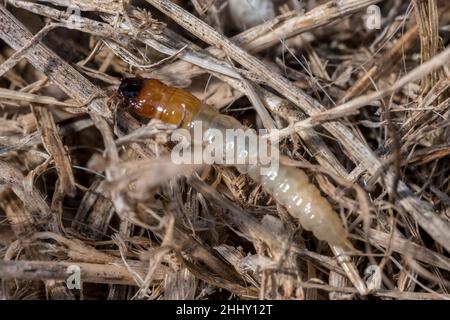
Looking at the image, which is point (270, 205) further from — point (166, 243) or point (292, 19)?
point (292, 19)

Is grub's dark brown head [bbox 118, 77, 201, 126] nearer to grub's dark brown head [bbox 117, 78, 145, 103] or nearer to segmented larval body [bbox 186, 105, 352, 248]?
grub's dark brown head [bbox 117, 78, 145, 103]

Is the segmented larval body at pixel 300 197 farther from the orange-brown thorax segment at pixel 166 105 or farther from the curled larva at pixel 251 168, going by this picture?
the orange-brown thorax segment at pixel 166 105

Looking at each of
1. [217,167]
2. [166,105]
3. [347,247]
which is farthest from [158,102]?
[347,247]

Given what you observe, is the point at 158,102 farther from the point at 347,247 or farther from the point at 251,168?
the point at 347,247
